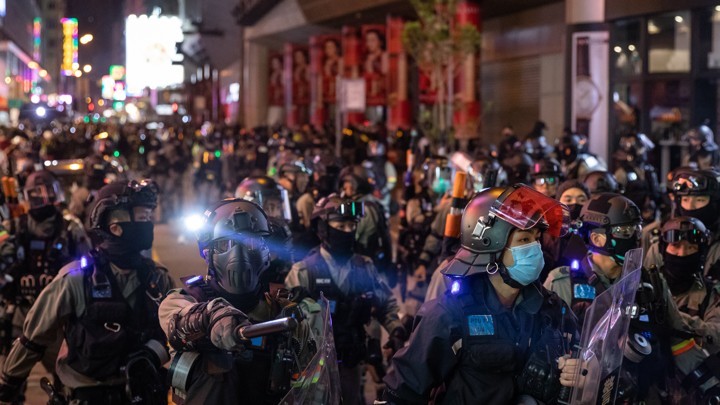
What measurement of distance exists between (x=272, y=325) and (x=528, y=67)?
96.4ft

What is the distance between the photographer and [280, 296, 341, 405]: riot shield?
4453 mm

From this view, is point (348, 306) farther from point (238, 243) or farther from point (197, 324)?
point (197, 324)

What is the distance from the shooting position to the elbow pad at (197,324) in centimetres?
450

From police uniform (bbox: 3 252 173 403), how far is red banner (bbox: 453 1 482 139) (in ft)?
82.5

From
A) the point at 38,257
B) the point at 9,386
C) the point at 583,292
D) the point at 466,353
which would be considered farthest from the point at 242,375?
the point at 38,257

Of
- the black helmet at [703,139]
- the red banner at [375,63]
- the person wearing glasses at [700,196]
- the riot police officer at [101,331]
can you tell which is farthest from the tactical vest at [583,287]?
the red banner at [375,63]

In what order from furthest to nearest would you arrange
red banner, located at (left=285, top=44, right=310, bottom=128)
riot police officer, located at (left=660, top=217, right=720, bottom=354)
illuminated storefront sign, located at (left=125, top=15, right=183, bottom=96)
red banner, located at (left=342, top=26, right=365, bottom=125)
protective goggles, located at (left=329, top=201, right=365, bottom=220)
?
illuminated storefront sign, located at (left=125, top=15, right=183, bottom=96) → red banner, located at (left=285, top=44, right=310, bottom=128) → red banner, located at (left=342, top=26, right=365, bottom=125) → protective goggles, located at (left=329, top=201, right=365, bottom=220) → riot police officer, located at (left=660, top=217, right=720, bottom=354)

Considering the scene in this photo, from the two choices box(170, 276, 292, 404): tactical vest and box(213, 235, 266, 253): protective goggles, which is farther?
box(213, 235, 266, 253): protective goggles

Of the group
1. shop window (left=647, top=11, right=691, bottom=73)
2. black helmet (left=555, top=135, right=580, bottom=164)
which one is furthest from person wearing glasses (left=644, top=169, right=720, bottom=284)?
shop window (left=647, top=11, right=691, bottom=73)

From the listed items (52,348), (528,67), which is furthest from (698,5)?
(52,348)

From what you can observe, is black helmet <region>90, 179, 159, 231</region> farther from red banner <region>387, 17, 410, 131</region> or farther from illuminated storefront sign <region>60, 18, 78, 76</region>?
illuminated storefront sign <region>60, 18, 78, 76</region>

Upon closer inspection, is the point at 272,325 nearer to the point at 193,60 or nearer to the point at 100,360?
the point at 100,360

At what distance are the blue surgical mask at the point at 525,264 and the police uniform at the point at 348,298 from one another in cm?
265

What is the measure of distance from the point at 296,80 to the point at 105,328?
45.9m
